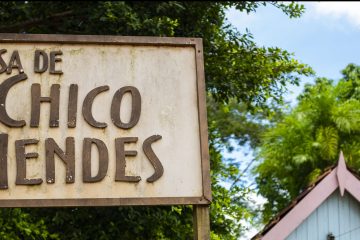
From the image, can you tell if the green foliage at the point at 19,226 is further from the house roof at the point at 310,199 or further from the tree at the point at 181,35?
the house roof at the point at 310,199

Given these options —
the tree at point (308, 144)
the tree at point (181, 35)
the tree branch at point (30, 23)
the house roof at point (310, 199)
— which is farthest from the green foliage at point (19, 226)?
the tree at point (308, 144)

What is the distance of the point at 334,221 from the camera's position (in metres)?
7.69

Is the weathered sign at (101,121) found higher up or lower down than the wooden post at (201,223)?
higher up

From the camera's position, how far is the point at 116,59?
4.83 meters

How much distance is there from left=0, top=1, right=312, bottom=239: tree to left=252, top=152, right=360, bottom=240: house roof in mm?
1873

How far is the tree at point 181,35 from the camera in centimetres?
930

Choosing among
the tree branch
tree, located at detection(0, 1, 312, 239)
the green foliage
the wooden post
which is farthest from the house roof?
the tree branch

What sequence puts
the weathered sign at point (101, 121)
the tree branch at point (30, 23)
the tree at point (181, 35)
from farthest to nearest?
the tree branch at point (30, 23) → the tree at point (181, 35) → the weathered sign at point (101, 121)

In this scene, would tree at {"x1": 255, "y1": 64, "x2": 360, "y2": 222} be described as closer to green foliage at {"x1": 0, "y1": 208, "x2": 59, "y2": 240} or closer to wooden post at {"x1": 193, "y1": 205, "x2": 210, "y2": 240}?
green foliage at {"x1": 0, "y1": 208, "x2": 59, "y2": 240}

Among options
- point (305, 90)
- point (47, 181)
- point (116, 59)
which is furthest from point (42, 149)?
point (305, 90)

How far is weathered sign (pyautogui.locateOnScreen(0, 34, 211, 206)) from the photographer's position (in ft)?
14.7

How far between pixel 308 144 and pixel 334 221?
9.52m

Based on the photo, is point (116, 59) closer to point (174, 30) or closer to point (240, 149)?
point (174, 30)

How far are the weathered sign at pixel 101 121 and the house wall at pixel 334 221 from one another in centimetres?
338
